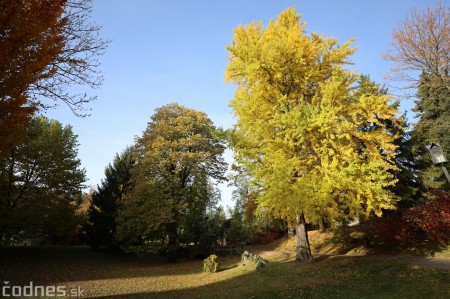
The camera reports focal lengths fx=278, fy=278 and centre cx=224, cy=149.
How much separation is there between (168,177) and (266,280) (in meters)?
13.1

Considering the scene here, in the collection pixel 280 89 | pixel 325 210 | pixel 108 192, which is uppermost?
→ pixel 280 89

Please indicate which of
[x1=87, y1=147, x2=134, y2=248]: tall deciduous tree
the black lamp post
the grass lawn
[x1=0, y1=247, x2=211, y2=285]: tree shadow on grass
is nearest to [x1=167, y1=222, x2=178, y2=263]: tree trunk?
[x1=0, y1=247, x2=211, y2=285]: tree shadow on grass

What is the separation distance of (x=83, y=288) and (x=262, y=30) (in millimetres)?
13950

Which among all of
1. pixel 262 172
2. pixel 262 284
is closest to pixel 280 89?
pixel 262 172

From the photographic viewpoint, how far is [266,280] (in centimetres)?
1130

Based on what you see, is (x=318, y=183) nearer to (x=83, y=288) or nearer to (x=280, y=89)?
Result: (x=280, y=89)

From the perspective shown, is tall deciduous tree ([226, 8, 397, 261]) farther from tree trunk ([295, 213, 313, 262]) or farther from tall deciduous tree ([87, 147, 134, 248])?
tall deciduous tree ([87, 147, 134, 248])

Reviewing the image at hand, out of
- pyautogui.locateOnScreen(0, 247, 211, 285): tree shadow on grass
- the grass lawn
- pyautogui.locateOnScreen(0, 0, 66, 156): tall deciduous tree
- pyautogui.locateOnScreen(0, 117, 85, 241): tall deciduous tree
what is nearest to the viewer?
pyautogui.locateOnScreen(0, 0, 66, 156): tall deciduous tree

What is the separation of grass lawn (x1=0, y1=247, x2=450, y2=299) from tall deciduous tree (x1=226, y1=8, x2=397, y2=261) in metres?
2.06

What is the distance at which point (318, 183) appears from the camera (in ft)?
31.8

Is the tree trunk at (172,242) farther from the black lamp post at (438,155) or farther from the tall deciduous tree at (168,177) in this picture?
the black lamp post at (438,155)

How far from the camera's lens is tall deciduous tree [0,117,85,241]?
18.0 metres

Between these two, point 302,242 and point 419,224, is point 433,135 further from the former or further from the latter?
point 302,242

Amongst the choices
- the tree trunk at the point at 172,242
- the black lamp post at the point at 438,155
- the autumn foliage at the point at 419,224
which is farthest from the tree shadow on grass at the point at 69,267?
the black lamp post at the point at 438,155
